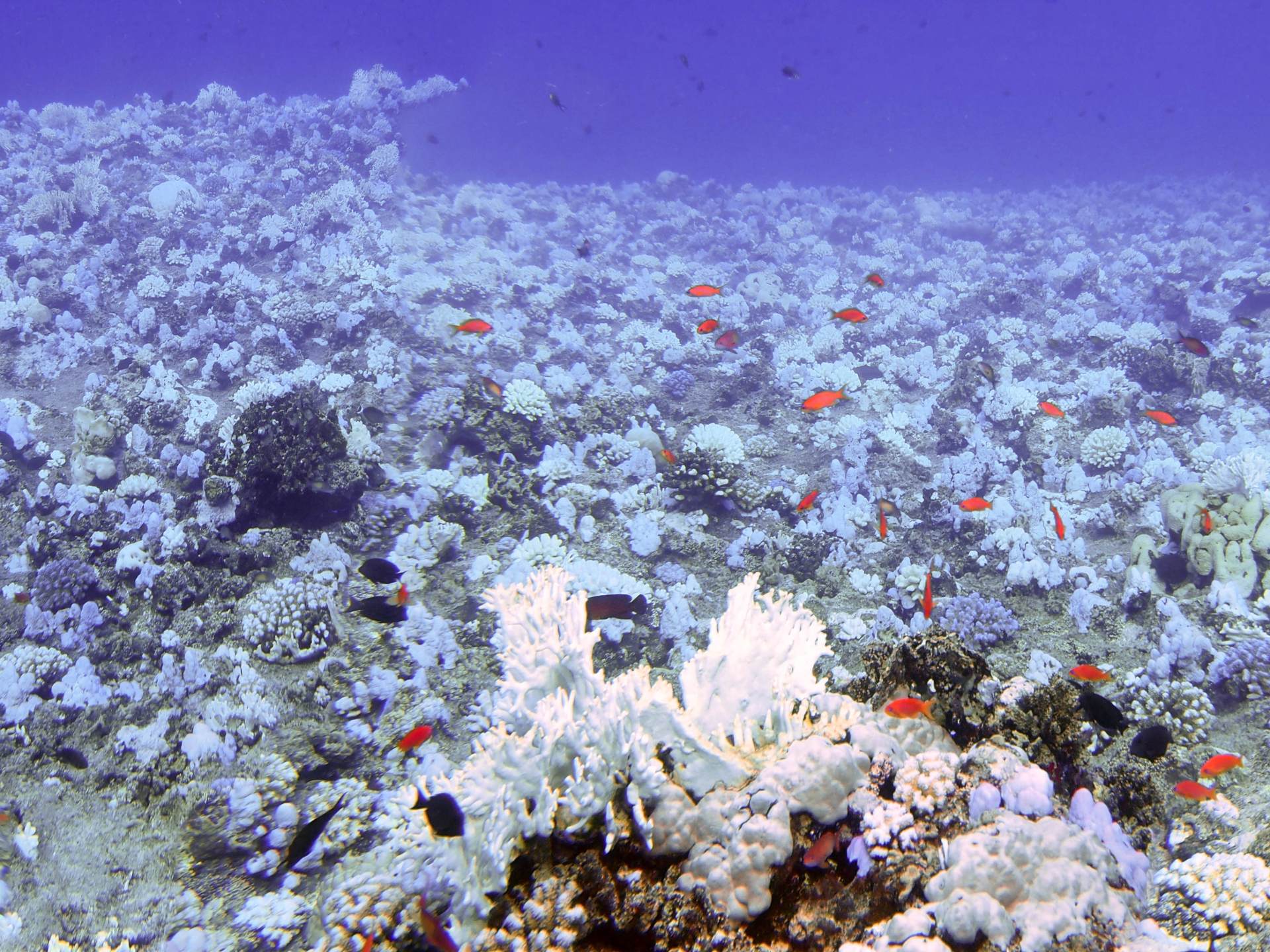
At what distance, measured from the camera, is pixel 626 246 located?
74.8 feet

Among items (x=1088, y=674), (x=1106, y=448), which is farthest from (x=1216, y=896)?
(x=1106, y=448)

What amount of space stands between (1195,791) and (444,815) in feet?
14.0

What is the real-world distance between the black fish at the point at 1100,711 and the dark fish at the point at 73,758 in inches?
275

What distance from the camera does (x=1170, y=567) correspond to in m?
6.59

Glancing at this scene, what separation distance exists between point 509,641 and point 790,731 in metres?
1.55

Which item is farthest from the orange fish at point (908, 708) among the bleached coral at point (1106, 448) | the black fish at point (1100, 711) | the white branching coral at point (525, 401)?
the bleached coral at point (1106, 448)

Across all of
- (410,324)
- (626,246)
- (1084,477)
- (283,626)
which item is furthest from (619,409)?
(626,246)

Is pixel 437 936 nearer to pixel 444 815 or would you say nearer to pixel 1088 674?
pixel 444 815

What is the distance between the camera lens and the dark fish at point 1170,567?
21.2 feet

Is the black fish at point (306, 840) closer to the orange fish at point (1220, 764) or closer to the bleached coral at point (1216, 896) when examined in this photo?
the bleached coral at point (1216, 896)

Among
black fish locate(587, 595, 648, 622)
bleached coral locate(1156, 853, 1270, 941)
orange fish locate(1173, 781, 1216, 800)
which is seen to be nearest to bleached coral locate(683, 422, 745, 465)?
black fish locate(587, 595, 648, 622)

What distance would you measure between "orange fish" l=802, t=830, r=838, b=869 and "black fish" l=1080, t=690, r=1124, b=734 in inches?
70.0

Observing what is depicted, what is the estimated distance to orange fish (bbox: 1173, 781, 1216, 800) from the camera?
3736 millimetres

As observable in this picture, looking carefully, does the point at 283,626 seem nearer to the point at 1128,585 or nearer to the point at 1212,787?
the point at 1212,787
